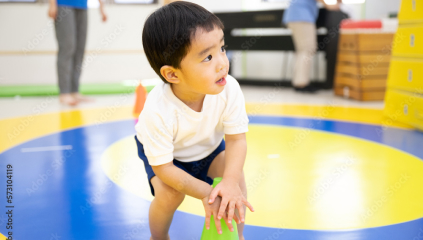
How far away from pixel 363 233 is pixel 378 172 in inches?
21.7

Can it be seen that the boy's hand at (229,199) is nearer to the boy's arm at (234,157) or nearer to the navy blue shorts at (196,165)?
the boy's arm at (234,157)

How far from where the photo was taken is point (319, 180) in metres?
1.46

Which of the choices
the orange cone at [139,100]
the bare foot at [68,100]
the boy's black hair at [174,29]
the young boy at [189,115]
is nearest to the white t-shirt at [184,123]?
the young boy at [189,115]

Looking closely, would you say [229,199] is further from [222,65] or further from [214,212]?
[222,65]

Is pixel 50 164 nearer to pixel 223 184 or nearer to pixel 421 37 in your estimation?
pixel 223 184

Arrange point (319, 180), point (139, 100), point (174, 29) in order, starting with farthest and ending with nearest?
1. point (139, 100)
2. point (319, 180)
3. point (174, 29)

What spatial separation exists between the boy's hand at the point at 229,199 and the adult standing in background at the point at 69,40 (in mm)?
2492

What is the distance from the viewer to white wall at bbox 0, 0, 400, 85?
470 cm

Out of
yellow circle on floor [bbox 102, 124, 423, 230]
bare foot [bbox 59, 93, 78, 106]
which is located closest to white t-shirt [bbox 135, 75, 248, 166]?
yellow circle on floor [bbox 102, 124, 423, 230]

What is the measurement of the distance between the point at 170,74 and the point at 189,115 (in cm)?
11

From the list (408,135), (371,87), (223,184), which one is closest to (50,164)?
(223,184)

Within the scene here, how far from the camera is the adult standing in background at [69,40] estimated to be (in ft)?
9.81

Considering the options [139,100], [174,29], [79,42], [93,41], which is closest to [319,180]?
[174,29]

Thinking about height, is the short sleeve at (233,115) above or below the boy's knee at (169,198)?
above
